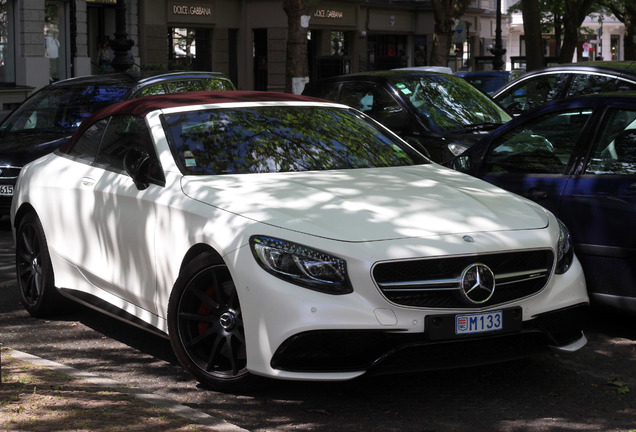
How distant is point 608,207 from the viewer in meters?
6.95

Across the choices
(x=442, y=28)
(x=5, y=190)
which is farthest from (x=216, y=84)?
(x=442, y=28)

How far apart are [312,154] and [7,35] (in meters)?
24.3

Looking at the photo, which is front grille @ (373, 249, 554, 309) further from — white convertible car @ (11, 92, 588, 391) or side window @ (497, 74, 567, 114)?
side window @ (497, 74, 567, 114)

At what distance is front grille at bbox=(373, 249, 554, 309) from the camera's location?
17.6 ft

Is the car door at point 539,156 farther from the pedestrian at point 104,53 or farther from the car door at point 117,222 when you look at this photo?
the pedestrian at point 104,53

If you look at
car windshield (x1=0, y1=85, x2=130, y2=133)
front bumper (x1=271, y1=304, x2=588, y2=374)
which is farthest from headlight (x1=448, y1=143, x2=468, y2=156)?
front bumper (x1=271, y1=304, x2=588, y2=374)

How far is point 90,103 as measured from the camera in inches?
530

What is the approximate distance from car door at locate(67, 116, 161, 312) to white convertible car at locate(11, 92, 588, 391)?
0.05ft

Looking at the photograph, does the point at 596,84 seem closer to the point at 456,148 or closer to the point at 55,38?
the point at 456,148

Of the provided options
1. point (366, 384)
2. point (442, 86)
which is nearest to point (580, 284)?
point (366, 384)

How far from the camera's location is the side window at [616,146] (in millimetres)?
7051

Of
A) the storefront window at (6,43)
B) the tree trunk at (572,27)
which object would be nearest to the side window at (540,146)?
the tree trunk at (572,27)

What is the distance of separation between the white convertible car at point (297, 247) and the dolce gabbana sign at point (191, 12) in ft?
96.0

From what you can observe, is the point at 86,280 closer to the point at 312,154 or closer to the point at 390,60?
the point at 312,154
